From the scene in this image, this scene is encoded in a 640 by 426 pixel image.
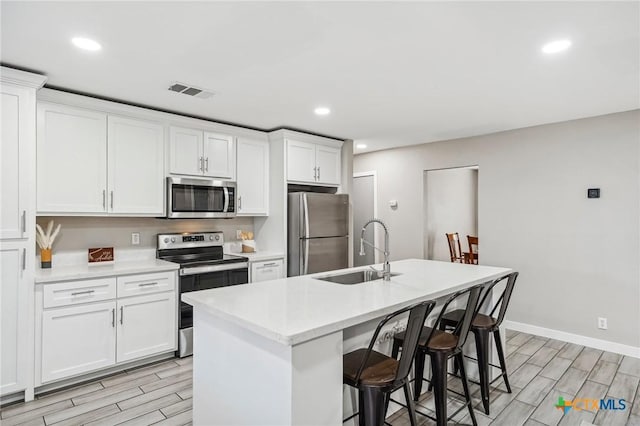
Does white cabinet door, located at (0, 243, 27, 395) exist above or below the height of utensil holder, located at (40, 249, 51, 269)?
below

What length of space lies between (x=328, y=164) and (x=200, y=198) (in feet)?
5.81

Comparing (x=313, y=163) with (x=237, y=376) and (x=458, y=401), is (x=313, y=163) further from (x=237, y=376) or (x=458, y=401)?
(x=237, y=376)

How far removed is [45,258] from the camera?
3146mm

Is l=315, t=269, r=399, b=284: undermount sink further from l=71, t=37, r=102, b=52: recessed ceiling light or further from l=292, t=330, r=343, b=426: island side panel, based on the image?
l=71, t=37, r=102, b=52: recessed ceiling light

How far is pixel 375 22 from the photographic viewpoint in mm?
2047

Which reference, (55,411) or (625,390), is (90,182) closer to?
(55,411)

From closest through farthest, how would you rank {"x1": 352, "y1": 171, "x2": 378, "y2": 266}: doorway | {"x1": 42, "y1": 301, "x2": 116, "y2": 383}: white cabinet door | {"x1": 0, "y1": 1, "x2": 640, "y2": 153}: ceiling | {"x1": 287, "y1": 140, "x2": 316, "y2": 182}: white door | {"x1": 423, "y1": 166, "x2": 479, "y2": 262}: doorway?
{"x1": 0, "y1": 1, "x2": 640, "y2": 153}: ceiling, {"x1": 42, "y1": 301, "x2": 116, "y2": 383}: white cabinet door, {"x1": 287, "y1": 140, "x2": 316, "y2": 182}: white door, {"x1": 352, "y1": 171, "x2": 378, "y2": 266}: doorway, {"x1": 423, "y1": 166, "x2": 479, "y2": 262}: doorway

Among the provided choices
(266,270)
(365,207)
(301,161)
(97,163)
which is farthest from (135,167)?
(365,207)

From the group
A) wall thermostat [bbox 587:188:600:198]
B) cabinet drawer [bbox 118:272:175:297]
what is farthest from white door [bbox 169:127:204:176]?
wall thermostat [bbox 587:188:600:198]

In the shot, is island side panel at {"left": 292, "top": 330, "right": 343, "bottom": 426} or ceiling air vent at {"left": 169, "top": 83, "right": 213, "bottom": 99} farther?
ceiling air vent at {"left": 169, "top": 83, "right": 213, "bottom": 99}

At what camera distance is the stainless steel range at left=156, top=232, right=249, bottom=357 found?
3.54m

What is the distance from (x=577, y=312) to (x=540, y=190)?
1393 mm

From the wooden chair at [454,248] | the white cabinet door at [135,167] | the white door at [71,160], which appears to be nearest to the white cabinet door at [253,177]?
the white cabinet door at [135,167]

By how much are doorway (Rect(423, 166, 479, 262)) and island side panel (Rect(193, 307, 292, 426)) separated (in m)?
5.47
